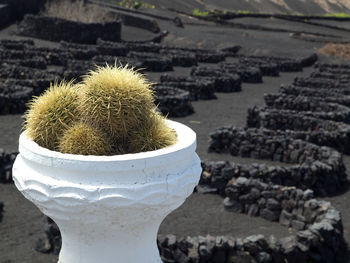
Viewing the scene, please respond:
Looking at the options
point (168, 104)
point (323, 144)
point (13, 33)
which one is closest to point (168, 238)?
point (323, 144)

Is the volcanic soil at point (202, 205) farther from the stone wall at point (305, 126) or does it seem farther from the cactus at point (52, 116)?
the cactus at point (52, 116)

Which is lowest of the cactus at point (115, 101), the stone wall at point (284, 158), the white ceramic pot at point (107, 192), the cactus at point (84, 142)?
the stone wall at point (284, 158)

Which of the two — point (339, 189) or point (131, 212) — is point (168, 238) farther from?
point (339, 189)

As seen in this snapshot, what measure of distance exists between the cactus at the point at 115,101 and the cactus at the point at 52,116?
0.16 meters

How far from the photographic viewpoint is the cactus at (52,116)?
15.2 ft

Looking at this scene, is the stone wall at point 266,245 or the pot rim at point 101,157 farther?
the stone wall at point 266,245

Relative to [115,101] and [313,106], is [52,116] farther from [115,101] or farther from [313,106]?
[313,106]

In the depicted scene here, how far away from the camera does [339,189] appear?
1242 centimetres

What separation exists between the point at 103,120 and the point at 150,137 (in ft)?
1.29

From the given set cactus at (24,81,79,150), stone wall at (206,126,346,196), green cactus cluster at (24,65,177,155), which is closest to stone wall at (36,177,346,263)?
stone wall at (206,126,346,196)

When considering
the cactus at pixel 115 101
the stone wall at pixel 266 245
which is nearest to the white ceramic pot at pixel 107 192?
the cactus at pixel 115 101

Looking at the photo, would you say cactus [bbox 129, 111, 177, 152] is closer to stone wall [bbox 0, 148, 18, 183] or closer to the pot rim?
the pot rim

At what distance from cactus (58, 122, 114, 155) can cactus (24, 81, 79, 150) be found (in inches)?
4.6

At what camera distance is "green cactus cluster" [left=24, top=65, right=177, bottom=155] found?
4504mm
